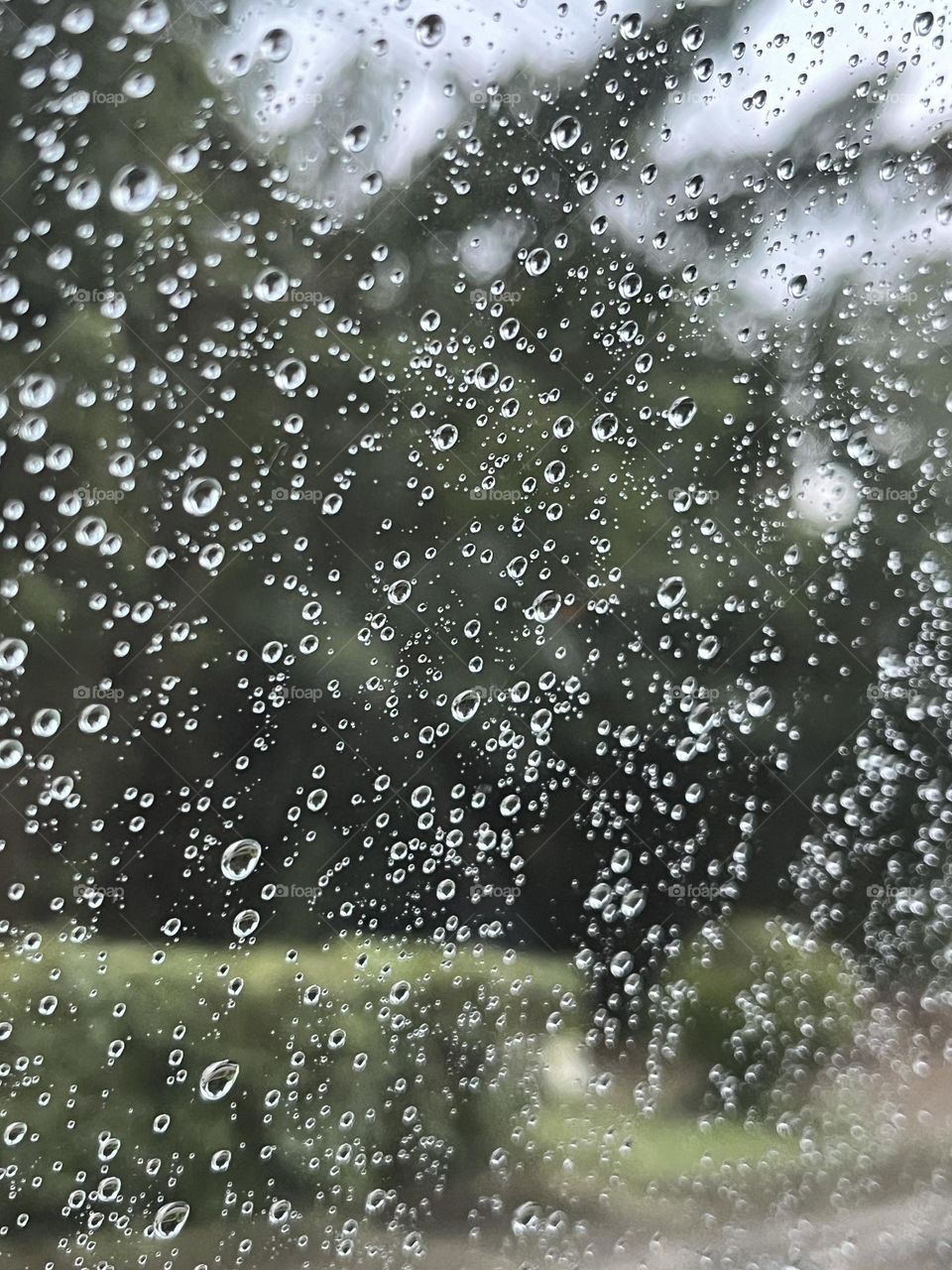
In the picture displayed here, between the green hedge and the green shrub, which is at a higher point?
the green shrub

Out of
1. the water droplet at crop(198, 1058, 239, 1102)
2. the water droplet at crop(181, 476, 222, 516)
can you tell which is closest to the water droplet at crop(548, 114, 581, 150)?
the water droplet at crop(181, 476, 222, 516)

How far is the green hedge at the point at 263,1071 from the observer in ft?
2.82

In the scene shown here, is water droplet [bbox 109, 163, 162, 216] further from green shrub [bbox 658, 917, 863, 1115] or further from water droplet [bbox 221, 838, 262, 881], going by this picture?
green shrub [bbox 658, 917, 863, 1115]

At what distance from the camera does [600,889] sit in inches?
39.0

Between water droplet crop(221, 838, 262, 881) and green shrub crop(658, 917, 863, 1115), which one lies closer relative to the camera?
water droplet crop(221, 838, 262, 881)

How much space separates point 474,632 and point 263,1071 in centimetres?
49

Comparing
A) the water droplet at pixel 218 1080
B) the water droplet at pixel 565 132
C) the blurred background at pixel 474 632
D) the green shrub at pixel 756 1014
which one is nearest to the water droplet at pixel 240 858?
the blurred background at pixel 474 632

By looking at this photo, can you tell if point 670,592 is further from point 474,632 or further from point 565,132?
point 565,132

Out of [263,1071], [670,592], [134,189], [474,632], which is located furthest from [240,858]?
[134,189]

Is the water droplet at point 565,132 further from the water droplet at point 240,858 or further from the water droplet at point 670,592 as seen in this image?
the water droplet at point 240,858

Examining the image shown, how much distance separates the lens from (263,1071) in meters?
0.91

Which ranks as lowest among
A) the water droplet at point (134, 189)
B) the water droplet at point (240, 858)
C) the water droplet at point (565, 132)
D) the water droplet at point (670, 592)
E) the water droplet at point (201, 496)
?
the water droplet at point (240, 858)

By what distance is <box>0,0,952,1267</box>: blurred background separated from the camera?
2.82 ft

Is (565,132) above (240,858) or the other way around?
above
